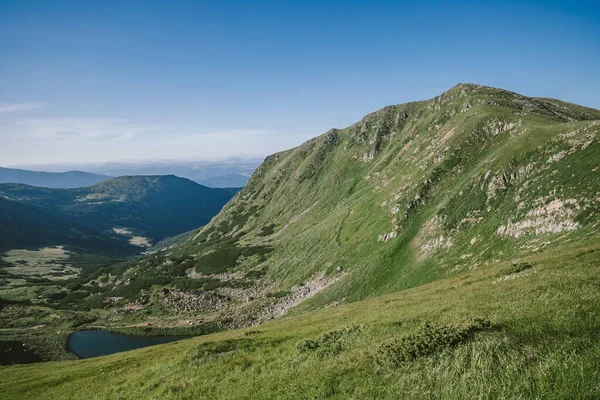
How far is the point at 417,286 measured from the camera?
6450cm

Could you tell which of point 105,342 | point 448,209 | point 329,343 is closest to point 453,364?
point 329,343

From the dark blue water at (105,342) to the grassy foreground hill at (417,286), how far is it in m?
14.7

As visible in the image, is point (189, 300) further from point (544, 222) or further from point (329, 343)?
point (329, 343)

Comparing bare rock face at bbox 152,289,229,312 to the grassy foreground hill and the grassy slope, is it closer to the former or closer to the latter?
the grassy foreground hill

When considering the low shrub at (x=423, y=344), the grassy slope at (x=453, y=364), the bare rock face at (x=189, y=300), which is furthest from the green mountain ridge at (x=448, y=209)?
Answer: the low shrub at (x=423, y=344)

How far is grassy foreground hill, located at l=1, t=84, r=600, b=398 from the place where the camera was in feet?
36.0

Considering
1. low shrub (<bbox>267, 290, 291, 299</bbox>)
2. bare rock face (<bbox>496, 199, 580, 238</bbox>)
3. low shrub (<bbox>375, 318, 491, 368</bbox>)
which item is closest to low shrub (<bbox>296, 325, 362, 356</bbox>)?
low shrub (<bbox>375, 318, 491, 368</bbox>)

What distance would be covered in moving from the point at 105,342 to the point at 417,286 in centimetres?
11750

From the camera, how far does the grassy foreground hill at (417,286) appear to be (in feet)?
36.0

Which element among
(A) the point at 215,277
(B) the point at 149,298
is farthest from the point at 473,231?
(B) the point at 149,298

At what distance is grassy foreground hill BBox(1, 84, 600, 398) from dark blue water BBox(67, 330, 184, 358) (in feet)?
48.3

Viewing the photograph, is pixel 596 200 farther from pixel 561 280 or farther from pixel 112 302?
pixel 112 302

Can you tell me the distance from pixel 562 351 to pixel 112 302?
671 ft

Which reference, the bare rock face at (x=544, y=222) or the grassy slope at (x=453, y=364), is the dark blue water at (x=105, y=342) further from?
the bare rock face at (x=544, y=222)
